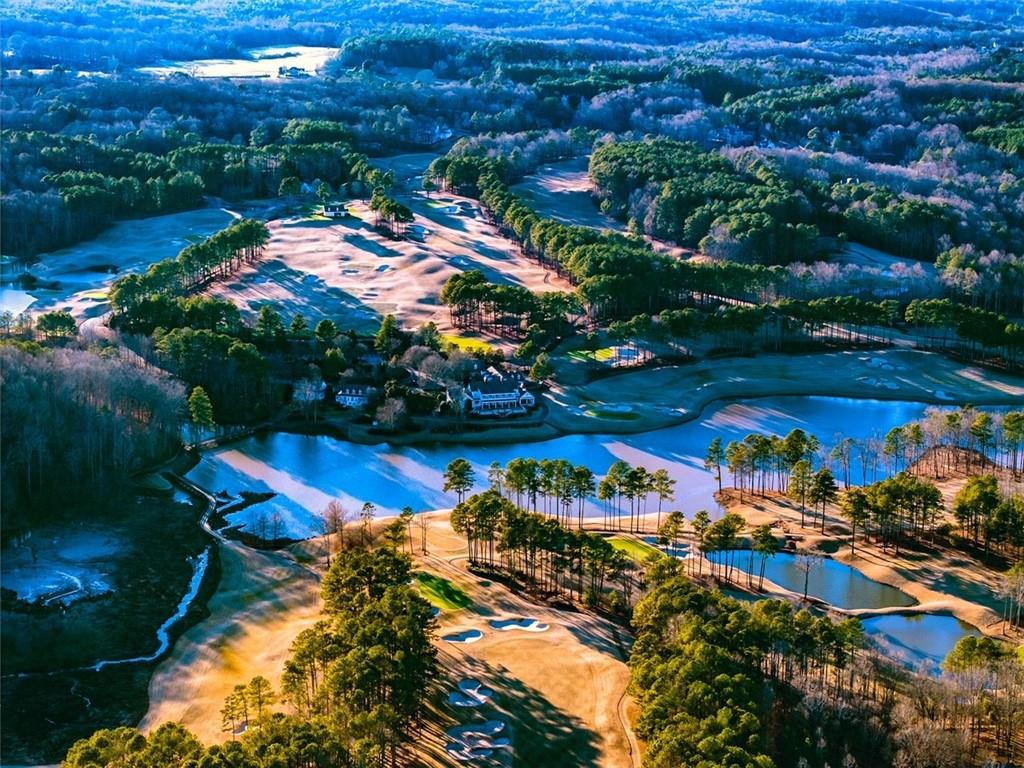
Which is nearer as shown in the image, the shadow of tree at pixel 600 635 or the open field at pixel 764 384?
the shadow of tree at pixel 600 635

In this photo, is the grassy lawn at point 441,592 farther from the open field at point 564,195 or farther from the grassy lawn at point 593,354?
the open field at point 564,195

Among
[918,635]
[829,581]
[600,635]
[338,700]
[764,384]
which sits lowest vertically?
[918,635]

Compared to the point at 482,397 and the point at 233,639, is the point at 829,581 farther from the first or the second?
the point at 482,397

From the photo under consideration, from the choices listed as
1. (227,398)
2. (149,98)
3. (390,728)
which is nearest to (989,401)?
(227,398)

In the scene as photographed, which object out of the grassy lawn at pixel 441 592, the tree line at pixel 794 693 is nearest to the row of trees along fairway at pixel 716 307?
the grassy lawn at pixel 441 592

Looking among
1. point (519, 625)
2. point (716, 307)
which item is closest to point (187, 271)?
point (716, 307)

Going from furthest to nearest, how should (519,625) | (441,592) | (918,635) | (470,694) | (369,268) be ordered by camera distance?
(369,268), (441,592), (918,635), (519,625), (470,694)
